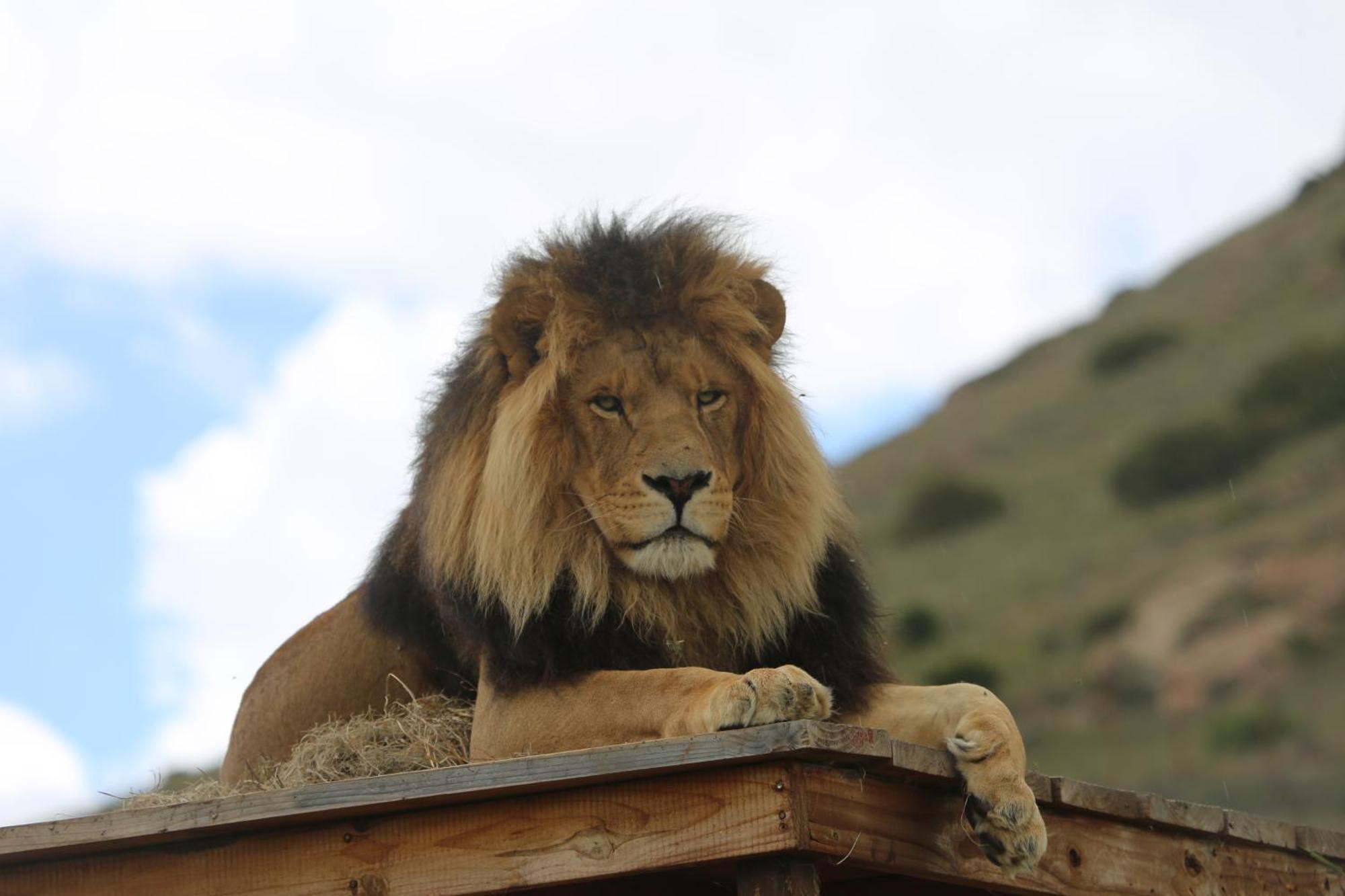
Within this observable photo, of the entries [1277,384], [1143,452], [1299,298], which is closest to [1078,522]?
[1143,452]

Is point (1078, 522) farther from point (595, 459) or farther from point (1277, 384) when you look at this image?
point (595, 459)

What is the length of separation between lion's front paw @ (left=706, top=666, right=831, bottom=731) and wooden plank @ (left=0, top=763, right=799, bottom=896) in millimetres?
160

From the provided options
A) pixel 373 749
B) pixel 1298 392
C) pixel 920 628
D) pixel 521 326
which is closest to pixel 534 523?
pixel 521 326

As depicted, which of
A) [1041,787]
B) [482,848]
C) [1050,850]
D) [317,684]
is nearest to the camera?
[482,848]

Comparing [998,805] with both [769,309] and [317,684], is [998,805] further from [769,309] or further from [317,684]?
[317,684]

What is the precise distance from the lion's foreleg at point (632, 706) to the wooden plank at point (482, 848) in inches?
7.5

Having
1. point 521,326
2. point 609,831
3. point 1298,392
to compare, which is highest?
point 1298,392

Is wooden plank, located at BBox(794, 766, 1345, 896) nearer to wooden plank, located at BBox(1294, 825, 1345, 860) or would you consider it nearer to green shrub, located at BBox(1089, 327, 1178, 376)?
wooden plank, located at BBox(1294, 825, 1345, 860)

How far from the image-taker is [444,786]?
13.9ft

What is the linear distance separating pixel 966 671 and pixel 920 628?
3853 mm

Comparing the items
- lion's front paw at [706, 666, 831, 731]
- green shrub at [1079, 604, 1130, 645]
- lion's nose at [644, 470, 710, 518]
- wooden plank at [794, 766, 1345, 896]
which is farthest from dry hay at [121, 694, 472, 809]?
green shrub at [1079, 604, 1130, 645]

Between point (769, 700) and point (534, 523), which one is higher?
point (534, 523)

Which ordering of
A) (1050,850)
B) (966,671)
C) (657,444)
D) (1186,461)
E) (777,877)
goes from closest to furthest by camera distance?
(777,877) < (1050,850) < (657,444) < (966,671) < (1186,461)

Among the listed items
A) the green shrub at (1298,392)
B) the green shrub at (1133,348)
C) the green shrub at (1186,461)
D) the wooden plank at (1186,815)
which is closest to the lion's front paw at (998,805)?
the wooden plank at (1186,815)
